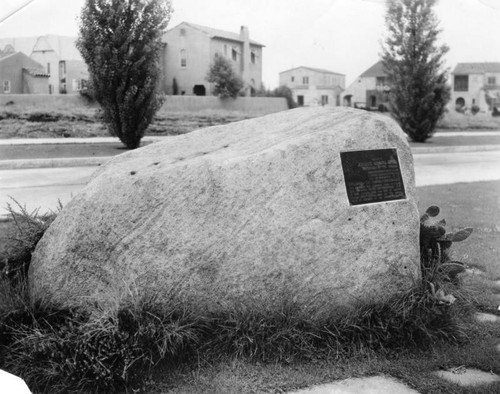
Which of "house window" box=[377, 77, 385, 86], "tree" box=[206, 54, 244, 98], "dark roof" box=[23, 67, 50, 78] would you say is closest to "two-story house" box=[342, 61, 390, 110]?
"house window" box=[377, 77, 385, 86]

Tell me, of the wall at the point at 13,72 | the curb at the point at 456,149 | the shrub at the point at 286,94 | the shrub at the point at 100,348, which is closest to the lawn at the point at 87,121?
the shrub at the point at 286,94

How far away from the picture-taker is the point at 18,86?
38.1 metres

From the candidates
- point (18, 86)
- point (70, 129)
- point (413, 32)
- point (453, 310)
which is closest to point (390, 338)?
point (453, 310)

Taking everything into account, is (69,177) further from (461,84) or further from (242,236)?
(461,84)

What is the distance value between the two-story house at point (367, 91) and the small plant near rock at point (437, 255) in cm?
2067

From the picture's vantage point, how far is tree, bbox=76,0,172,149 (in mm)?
15953

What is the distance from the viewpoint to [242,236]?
3.54 m

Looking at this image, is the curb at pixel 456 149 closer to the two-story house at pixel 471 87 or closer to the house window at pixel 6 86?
the two-story house at pixel 471 87

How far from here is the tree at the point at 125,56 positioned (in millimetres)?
15953

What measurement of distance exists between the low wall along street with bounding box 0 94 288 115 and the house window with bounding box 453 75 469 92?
9.57m

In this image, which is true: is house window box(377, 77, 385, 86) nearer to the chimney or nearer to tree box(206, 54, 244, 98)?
the chimney

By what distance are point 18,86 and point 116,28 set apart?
972 inches

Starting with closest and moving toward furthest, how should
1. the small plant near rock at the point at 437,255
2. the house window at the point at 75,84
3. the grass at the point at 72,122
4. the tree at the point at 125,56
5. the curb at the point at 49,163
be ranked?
the small plant near rock at the point at 437,255 < the curb at the point at 49,163 < the tree at the point at 125,56 < the grass at the point at 72,122 < the house window at the point at 75,84

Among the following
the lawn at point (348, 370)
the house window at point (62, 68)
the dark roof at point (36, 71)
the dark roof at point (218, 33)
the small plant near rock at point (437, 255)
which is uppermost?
the dark roof at point (218, 33)
